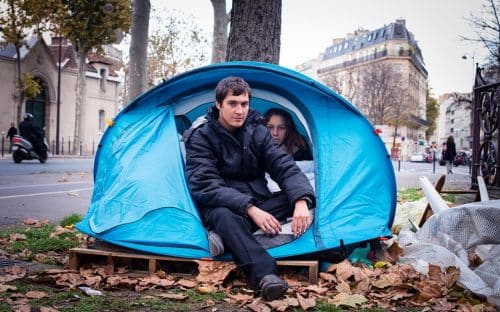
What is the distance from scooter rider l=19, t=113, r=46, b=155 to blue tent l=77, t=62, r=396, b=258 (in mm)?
15073

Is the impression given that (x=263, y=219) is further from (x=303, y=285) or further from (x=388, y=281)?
(x=388, y=281)

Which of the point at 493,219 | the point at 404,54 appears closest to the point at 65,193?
the point at 493,219

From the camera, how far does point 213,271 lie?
3916 mm

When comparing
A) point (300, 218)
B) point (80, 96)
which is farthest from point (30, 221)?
point (80, 96)

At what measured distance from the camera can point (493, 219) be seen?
13.9 ft

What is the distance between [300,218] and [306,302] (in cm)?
88

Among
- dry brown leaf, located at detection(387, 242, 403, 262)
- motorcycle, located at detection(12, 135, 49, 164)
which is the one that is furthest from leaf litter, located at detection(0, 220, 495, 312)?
motorcycle, located at detection(12, 135, 49, 164)

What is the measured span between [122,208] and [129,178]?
329mm

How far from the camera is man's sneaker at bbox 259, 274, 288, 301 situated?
335cm

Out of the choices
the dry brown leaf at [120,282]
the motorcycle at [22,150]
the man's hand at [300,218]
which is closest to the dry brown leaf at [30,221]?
the dry brown leaf at [120,282]

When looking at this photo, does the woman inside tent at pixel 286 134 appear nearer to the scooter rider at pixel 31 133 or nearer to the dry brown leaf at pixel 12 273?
the dry brown leaf at pixel 12 273

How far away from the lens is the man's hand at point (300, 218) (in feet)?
13.3

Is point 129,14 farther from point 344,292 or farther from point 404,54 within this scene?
point 404,54

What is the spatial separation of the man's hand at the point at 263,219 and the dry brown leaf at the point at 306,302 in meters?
0.74
